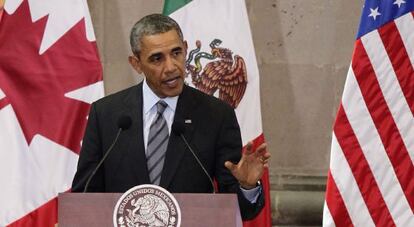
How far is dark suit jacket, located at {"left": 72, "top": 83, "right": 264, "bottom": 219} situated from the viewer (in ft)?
10.5

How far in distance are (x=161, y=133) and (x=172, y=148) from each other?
117 mm

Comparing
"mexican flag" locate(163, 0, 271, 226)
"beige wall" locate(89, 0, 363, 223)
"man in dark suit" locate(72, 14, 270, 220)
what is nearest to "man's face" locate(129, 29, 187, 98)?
"man in dark suit" locate(72, 14, 270, 220)

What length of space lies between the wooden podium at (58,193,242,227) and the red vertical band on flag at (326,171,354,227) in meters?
2.02

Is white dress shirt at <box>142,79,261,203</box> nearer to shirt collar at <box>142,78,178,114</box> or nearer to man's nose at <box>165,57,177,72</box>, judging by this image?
shirt collar at <box>142,78,178,114</box>

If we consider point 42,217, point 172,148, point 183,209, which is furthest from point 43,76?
point 183,209

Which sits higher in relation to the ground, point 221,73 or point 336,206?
point 221,73

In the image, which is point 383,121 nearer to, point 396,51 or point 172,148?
point 396,51

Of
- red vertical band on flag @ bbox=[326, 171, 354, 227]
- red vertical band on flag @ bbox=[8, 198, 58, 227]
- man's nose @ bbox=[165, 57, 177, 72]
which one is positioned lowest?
red vertical band on flag @ bbox=[326, 171, 354, 227]

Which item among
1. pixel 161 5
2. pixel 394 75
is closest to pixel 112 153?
pixel 394 75

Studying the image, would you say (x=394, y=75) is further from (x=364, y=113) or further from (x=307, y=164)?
(x=307, y=164)

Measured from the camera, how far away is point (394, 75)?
4648 millimetres

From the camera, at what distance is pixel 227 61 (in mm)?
4910

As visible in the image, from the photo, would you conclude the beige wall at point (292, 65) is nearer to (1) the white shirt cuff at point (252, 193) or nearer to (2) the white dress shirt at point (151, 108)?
(2) the white dress shirt at point (151, 108)

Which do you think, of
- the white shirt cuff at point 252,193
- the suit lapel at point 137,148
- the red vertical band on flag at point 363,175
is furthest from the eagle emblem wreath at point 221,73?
the white shirt cuff at point 252,193
